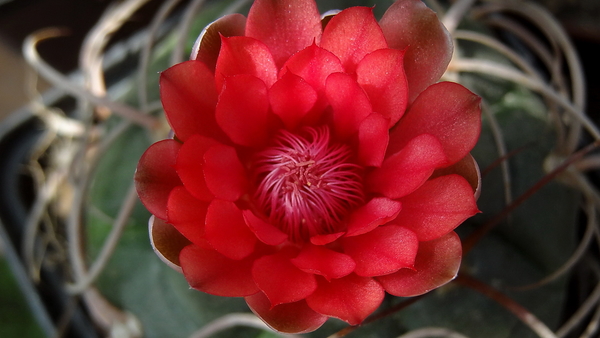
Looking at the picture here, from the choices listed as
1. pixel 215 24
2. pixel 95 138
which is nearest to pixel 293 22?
pixel 215 24

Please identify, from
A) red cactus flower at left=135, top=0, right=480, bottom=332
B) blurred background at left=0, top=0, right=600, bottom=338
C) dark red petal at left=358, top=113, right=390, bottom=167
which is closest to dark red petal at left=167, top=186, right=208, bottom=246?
red cactus flower at left=135, top=0, right=480, bottom=332

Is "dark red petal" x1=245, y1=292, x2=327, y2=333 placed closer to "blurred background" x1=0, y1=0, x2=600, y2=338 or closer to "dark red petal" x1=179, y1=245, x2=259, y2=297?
"dark red petal" x1=179, y1=245, x2=259, y2=297

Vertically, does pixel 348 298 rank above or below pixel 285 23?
below

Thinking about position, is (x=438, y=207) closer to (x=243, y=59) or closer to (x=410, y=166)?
(x=410, y=166)

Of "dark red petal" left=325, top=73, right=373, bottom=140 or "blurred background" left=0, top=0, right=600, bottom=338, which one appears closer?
"dark red petal" left=325, top=73, right=373, bottom=140

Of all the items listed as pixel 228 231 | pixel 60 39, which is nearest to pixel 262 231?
A: pixel 228 231

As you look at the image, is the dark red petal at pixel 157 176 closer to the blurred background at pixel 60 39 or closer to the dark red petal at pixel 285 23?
the dark red petal at pixel 285 23
